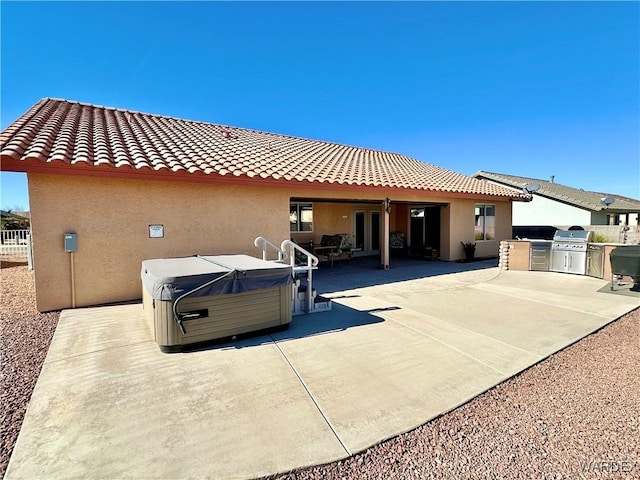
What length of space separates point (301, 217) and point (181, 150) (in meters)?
5.87

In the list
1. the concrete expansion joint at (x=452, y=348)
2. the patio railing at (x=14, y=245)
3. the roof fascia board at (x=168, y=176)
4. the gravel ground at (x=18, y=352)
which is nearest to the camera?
the gravel ground at (x=18, y=352)

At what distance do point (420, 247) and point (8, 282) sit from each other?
1525cm

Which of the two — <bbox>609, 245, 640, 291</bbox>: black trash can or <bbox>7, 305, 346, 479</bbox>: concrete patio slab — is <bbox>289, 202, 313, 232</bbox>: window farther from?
<bbox>609, 245, 640, 291</bbox>: black trash can

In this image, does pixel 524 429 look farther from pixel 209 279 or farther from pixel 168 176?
pixel 168 176

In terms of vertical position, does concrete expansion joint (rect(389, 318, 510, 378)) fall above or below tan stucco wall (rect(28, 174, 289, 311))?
below

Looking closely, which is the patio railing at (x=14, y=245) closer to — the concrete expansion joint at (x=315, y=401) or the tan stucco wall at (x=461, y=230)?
the concrete expansion joint at (x=315, y=401)

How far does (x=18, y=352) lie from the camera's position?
4188mm

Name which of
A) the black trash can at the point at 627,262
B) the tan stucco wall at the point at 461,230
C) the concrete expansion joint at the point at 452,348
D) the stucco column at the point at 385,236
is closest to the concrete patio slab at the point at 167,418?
the concrete expansion joint at the point at 452,348

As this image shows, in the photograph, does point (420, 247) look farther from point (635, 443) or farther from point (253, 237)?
point (635, 443)

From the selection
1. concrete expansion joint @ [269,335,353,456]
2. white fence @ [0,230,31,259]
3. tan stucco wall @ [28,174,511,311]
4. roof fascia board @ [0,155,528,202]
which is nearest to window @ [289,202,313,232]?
roof fascia board @ [0,155,528,202]

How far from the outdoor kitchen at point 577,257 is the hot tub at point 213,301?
8562 millimetres

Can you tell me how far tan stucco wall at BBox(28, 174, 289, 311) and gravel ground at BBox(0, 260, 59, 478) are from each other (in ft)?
2.15

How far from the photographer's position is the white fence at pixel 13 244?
15.5 meters

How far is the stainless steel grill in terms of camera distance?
9.58 meters
